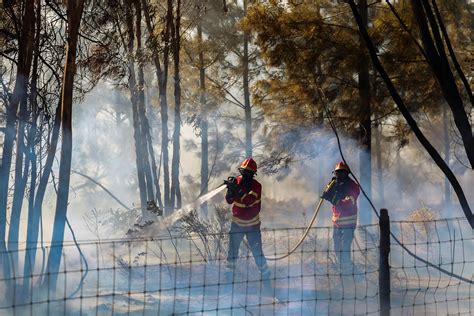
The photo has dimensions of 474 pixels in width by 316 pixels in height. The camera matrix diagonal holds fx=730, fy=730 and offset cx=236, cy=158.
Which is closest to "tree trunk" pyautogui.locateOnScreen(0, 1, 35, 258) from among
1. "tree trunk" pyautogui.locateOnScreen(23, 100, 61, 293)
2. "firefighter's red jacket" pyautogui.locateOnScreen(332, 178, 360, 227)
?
"tree trunk" pyautogui.locateOnScreen(23, 100, 61, 293)

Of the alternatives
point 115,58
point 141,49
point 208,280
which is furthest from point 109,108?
point 208,280

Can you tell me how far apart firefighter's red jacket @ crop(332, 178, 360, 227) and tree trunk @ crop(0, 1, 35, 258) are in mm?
4907

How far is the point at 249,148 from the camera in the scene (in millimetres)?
26062

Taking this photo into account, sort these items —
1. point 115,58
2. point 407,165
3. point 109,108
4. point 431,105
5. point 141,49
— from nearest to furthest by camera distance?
point 115,58
point 431,105
point 141,49
point 407,165
point 109,108

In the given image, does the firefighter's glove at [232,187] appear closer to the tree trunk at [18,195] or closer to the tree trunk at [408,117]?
the tree trunk at [18,195]

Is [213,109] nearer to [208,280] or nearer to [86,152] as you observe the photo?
[208,280]

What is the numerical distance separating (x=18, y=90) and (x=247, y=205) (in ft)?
12.0

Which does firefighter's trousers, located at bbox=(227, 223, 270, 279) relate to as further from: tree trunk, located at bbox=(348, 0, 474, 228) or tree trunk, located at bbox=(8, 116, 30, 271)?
tree trunk, located at bbox=(348, 0, 474, 228)

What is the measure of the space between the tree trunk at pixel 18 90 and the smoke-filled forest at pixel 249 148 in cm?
3

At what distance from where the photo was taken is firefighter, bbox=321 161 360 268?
1125 cm

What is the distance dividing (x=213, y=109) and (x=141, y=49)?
9001mm

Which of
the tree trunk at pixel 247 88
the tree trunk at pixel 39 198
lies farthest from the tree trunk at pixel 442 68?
the tree trunk at pixel 247 88

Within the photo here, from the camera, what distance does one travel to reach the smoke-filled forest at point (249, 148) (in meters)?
8.78

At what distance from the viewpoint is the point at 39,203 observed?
10.5m
